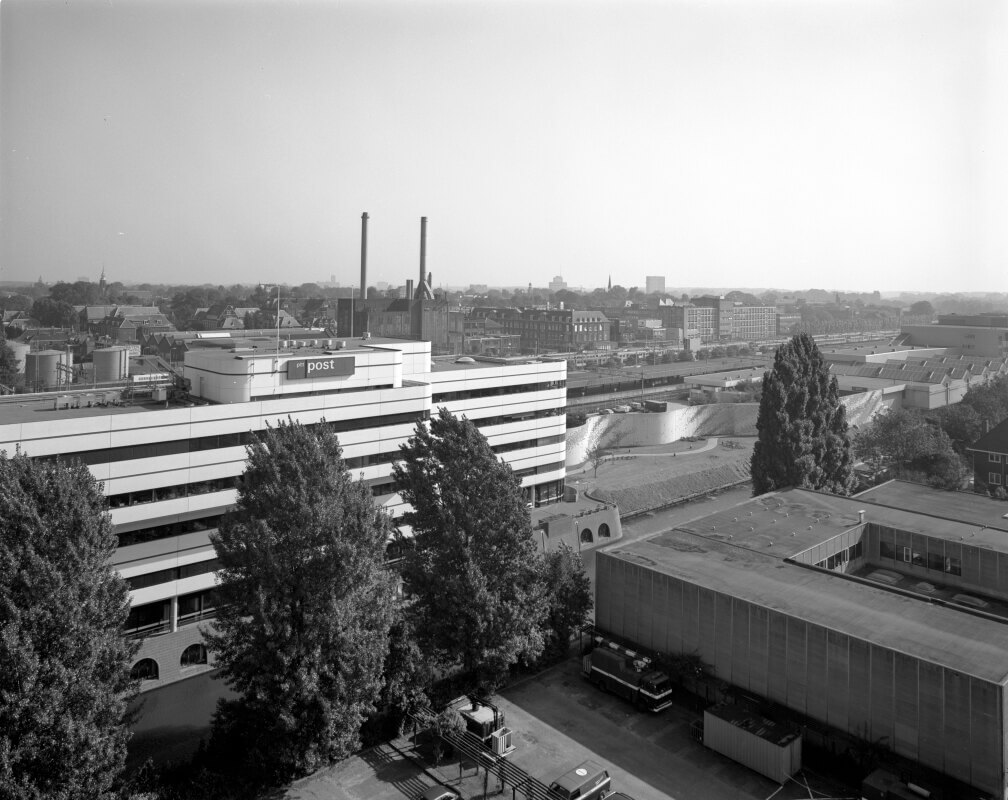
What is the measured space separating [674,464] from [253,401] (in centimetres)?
1970

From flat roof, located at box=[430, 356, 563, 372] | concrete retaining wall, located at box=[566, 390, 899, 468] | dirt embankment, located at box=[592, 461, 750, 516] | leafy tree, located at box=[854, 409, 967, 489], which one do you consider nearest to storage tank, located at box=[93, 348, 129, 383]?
flat roof, located at box=[430, 356, 563, 372]

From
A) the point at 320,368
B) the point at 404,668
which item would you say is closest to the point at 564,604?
the point at 404,668

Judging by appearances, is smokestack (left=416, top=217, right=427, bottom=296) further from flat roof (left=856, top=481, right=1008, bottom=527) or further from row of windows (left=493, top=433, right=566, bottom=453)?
flat roof (left=856, top=481, right=1008, bottom=527)

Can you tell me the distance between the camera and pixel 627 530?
84.5 ft

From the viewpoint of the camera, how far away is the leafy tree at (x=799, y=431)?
70.7ft

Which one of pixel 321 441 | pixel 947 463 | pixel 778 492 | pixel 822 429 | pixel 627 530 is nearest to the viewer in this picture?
pixel 321 441

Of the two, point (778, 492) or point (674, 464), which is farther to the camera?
point (674, 464)

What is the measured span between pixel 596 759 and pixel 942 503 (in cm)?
1270

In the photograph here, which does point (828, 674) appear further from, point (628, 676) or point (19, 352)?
point (19, 352)

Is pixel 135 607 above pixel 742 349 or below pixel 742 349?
below

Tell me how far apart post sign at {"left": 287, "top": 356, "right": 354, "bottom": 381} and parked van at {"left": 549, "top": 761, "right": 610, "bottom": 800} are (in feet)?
33.6

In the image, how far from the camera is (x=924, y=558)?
16.3 metres

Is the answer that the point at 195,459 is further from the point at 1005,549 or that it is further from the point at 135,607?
the point at 1005,549

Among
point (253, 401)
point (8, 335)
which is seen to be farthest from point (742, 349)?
point (253, 401)
